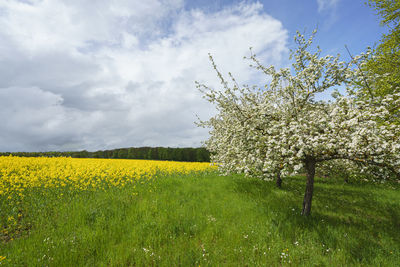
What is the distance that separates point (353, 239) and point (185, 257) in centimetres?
583

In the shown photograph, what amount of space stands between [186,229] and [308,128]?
5.64m

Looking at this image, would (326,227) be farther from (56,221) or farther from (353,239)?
(56,221)

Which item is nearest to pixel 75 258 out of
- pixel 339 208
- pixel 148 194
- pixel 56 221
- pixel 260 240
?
pixel 56 221

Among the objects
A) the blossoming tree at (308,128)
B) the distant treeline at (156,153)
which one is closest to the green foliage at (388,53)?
the blossoming tree at (308,128)

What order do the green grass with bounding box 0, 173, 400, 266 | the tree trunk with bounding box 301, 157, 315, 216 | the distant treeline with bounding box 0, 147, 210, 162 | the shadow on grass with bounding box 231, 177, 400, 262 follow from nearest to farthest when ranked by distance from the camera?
the green grass with bounding box 0, 173, 400, 266, the shadow on grass with bounding box 231, 177, 400, 262, the tree trunk with bounding box 301, 157, 315, 216, the distant treeline with bounding box 0, 147, 210, 162

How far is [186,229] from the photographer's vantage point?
633 cm

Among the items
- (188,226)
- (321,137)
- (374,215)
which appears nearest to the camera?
(321,137)

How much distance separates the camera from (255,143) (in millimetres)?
7062

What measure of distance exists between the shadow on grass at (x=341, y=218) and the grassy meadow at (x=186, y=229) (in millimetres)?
44

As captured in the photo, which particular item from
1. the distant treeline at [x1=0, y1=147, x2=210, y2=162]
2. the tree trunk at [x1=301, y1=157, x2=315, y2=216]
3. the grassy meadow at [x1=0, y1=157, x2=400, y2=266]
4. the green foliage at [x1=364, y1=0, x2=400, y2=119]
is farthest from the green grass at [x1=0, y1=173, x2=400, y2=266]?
the distant treeline at [x1=0, y1=147, x2=210, y2=162]

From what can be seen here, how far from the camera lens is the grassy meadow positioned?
16.1 ft

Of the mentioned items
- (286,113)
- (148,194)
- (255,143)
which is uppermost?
(286,113)

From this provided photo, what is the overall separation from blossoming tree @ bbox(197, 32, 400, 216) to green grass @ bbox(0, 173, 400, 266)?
5.83 feet

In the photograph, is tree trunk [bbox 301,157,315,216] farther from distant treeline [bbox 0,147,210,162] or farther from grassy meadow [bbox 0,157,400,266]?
distant treeline [bbox 0,147,210,162]
